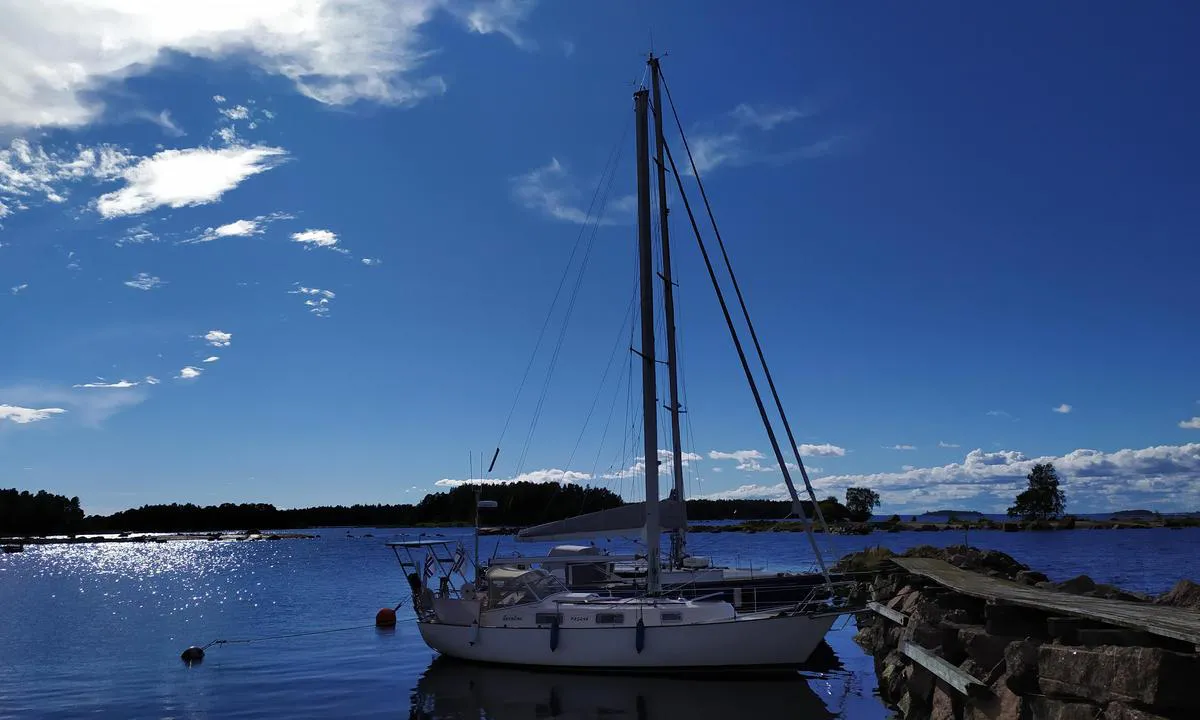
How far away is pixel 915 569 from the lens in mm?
28312

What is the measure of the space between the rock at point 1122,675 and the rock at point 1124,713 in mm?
117

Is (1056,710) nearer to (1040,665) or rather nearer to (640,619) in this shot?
(1040,665)

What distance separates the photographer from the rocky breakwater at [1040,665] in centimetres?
1101

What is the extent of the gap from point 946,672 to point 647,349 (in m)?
14.9

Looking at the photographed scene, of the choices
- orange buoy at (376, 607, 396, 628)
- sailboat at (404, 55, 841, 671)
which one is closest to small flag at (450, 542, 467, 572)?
sailboat at (404, 55, 841, 671)

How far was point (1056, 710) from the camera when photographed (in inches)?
496

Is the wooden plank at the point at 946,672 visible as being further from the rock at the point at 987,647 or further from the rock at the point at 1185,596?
the rock at the point at 1185,596

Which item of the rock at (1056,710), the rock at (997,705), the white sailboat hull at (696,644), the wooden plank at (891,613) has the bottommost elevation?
the white sailboat hull at (696,644)

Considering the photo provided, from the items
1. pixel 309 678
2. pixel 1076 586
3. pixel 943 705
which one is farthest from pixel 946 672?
pixel 309 678

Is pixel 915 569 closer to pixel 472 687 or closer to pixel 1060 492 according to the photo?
pixel 472 687

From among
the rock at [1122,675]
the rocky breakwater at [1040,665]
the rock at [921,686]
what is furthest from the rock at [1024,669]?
the rock at [921,686]

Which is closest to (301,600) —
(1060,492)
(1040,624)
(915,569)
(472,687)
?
(472,687)

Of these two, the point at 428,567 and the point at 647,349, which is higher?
the point at 647,349

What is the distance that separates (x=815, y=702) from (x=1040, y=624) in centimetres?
850
